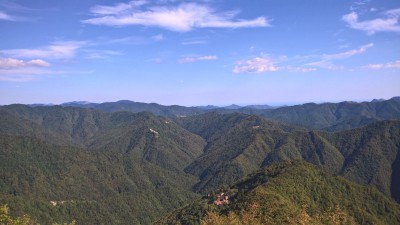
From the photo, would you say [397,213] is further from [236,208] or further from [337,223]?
[337,223]

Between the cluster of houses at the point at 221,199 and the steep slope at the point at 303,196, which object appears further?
the cluster of houses at the point at 221,199

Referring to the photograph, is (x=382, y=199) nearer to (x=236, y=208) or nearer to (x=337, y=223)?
(x=236, y=208)

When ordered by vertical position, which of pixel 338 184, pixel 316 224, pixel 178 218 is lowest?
pixel 178 218

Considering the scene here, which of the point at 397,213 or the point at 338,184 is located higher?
the point at 338,184

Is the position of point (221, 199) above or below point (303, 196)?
below

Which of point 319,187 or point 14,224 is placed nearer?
point 14,224

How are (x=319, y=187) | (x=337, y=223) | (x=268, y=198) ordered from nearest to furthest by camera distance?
(x=337, y=223) → (x=268, y=198) → (x=319, y=187)

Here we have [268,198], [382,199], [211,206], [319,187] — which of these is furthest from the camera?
[382,199]

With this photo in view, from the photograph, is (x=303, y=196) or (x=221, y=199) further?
(x=221, y=199)

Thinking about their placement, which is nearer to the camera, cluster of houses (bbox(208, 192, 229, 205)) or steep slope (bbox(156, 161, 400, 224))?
steep slope (bbox(156, 161, 400, 224))

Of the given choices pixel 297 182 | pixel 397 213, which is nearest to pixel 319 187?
pixel 297 182
